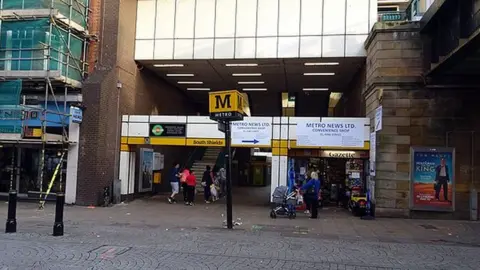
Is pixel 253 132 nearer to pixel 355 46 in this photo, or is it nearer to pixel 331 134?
pixel 331 134

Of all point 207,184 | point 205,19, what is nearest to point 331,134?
point 207,184

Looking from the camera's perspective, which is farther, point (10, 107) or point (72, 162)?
point (72, 162)

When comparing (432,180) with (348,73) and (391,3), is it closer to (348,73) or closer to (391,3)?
(348,73)

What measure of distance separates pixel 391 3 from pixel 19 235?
21119 mm

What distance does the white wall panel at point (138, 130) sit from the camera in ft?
61.2

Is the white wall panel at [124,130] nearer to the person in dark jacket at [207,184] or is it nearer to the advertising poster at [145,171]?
the advertising poster at [145,171]

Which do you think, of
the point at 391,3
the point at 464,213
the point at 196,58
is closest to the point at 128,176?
the point at 196,58

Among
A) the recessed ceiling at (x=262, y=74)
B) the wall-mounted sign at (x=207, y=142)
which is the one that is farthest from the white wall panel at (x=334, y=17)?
the wall-mounted sign at (x=207, y=142)

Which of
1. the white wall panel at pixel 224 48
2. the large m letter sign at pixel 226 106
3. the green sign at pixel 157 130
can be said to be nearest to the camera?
the large m letter sign at pixel 226 106

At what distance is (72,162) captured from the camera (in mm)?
17594

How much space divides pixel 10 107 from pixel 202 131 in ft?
23.8

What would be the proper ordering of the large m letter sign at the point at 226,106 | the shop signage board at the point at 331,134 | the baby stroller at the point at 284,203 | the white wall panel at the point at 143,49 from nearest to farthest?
the large m letter sign at the point at 226,106
the baby stroller at the point at 284,203
the shop signage board at the point at 331,134
the white wall panel at the point at 143,49

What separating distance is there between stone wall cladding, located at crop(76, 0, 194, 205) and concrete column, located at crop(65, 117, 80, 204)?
19cm

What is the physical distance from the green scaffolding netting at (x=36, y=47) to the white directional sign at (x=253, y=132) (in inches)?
261
